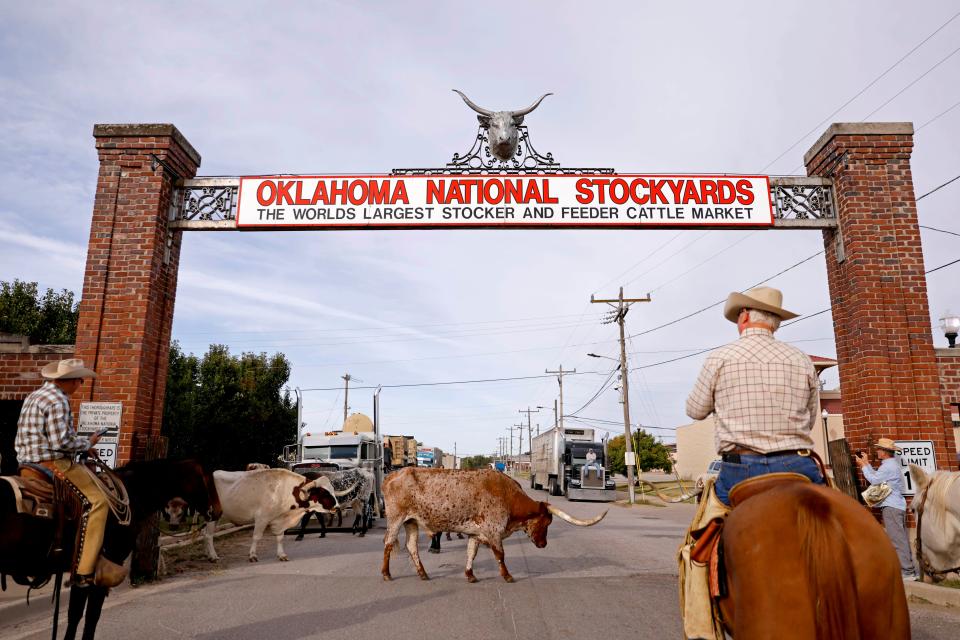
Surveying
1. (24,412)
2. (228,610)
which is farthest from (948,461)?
(24,412)

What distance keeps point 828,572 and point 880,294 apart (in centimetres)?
928

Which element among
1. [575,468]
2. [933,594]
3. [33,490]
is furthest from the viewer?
[575,468]

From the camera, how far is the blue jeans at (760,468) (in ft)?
11.8

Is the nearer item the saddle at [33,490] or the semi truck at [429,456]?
the saddle at [33,490]

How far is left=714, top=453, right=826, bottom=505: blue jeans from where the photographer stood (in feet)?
11.8

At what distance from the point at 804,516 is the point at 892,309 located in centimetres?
923

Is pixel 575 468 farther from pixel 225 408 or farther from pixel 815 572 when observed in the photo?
pixel 815 572

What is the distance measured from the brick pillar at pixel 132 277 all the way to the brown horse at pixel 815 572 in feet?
30.7

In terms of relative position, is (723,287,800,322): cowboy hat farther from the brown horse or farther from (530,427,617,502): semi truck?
(530,427,617,502): semi truck

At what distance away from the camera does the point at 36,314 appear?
25328 mm

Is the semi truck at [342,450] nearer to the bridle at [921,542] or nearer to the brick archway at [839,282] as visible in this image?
the brick archway at [839,282]

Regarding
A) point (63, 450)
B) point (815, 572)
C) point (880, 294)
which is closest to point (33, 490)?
point (63, 450)

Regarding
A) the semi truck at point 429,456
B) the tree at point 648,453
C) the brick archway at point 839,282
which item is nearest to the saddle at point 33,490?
the brick archway at point 839,282

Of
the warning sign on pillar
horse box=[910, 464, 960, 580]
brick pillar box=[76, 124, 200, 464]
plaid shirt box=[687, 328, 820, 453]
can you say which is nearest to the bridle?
horse box=[910, 464, 960, 580]
